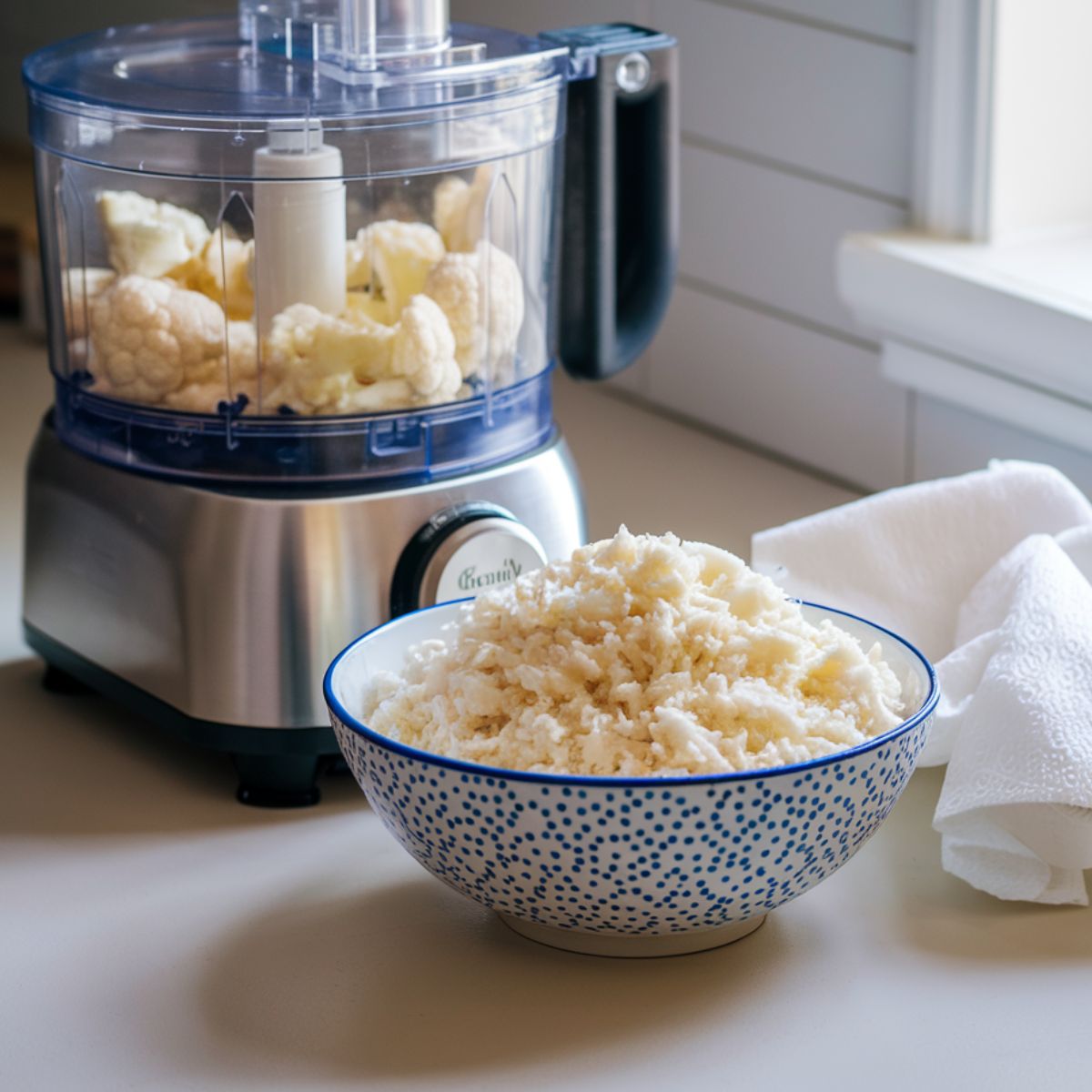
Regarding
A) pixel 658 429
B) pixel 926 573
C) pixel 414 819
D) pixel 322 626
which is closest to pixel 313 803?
pixel 322 626

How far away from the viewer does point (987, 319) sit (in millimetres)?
1048

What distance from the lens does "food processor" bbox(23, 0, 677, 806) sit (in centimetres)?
81

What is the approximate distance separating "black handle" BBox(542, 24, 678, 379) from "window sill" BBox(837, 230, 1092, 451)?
7.6 inches

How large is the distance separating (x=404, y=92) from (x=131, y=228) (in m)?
0.15

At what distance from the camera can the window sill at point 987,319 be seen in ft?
3.32

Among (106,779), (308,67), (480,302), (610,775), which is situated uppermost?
(308,67)

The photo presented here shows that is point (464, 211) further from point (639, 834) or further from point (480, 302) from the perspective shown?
point (639, 834)

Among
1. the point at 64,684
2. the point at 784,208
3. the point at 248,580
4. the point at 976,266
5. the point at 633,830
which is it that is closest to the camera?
the point at 633,830

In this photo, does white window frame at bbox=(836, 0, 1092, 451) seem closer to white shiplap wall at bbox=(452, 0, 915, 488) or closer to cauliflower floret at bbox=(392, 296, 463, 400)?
white shiplap wall at bbox=(452, 0, 915, 488)

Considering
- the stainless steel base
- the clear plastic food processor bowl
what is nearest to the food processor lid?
the clear plastic food processor bowl

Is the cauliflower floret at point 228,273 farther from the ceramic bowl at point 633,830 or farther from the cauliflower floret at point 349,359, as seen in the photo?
the ceramic bowl at point 633,830

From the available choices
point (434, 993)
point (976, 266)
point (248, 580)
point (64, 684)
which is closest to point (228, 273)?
point (248, 580)

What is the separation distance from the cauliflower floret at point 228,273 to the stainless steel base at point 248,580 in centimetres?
9

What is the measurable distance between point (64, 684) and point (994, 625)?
466 mm
